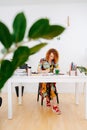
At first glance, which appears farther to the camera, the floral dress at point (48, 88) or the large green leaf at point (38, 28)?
the floral dress at point (48, 88)

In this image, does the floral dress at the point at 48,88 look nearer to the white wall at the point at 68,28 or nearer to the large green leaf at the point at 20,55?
the white wall at the point at 68,28

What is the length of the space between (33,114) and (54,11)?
9.67 feet

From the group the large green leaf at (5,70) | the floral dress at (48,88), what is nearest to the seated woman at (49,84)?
the floral dress at (48,88)

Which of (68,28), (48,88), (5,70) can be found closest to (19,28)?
(5,70)

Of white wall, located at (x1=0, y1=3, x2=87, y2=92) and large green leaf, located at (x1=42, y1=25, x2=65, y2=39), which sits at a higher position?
white wall, located at (x1=0, y1=3, x2=87, y2=92)

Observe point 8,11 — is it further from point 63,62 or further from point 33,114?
point 33,114

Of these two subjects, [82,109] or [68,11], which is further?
[68,11]

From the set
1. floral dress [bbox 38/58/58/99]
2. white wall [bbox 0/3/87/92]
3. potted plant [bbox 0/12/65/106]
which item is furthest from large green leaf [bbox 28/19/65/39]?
white wall [bbox 0/3/87/92]

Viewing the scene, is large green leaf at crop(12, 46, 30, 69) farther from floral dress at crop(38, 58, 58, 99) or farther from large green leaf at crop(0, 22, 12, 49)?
floral dress at crop(38, 58, 58, 99)

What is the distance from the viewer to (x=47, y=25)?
0.49m

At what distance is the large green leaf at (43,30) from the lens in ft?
1.59

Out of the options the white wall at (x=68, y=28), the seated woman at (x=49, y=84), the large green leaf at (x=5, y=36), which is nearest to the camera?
the large green leaf at (x=5, y=36)

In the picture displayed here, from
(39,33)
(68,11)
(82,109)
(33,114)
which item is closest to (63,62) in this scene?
(68,11)

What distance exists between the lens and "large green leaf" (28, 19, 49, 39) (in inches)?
19.1
